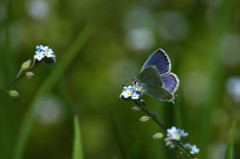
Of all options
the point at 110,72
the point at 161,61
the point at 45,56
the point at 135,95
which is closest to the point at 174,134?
the point at 135,95

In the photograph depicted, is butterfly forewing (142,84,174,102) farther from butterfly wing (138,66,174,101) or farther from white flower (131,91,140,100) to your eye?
white flower (131,91,140,100)

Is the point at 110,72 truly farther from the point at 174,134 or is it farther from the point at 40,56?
the point at 174,134

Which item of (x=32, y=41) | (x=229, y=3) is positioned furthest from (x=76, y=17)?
(x=229, y=3)

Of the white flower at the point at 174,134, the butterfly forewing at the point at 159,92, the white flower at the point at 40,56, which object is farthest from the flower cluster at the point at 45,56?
the white flower at the point at 174,134

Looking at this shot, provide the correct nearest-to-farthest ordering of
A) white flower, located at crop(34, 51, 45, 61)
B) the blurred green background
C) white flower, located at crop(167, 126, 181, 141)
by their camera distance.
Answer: white flower, located at crop(167, 126, 181, 141), white flower, located at crop(34, 51, 45, 61), the blurred green background

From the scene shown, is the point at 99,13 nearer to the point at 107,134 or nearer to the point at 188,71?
the point at 188,71

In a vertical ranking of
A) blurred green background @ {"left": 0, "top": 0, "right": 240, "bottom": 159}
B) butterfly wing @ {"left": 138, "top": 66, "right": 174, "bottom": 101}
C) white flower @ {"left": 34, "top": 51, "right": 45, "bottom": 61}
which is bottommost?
butterfly wing @ {"left": 138, "top": 66, "right": 174, "bottom": 101}

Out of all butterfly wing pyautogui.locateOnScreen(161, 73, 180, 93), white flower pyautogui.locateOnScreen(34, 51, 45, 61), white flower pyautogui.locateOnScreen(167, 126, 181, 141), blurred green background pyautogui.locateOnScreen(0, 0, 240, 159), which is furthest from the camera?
blurred green background pyautogui.locateOnScreen(0, 0, 240, 159)

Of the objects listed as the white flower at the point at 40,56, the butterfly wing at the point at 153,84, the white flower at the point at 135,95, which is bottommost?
the white flower at the point at 135,95

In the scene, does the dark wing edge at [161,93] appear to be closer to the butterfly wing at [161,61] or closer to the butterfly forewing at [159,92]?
the butterfly forewing at [159,92]

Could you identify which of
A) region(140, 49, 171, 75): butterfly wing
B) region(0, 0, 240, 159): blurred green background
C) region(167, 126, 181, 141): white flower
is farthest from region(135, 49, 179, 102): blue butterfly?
region(0, 0, 240, 159): blurred green background
